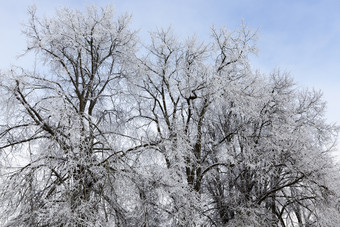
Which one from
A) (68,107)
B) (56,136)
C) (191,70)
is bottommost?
(56,136)

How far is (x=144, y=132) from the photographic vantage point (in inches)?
392

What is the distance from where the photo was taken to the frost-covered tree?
19.7 feet

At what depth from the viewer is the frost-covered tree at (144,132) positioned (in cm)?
601

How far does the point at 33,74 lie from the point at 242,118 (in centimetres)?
796

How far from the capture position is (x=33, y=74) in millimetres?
8430

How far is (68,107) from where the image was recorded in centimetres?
A: 615

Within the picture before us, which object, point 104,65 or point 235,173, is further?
point 235,173

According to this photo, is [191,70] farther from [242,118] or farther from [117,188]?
[117,188]

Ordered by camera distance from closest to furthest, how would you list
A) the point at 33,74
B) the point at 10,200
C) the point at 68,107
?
the point at 10,200
the point at 68,107
the point at 33,74

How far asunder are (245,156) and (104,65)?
515 cm

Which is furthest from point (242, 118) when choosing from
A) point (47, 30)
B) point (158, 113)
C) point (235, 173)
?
point (47, 30)

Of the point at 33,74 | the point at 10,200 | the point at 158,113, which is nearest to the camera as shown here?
the point at 10,200

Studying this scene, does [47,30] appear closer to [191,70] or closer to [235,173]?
[191,70]

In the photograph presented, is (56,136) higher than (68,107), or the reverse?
(68,107)
